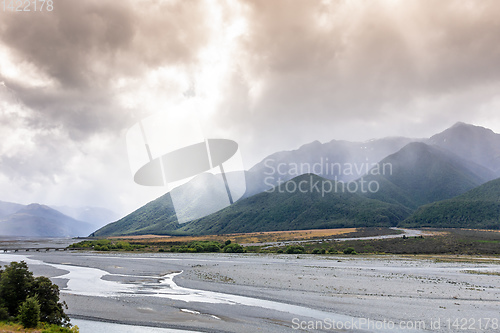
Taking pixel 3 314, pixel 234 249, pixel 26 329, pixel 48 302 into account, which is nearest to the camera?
pixel 26 329

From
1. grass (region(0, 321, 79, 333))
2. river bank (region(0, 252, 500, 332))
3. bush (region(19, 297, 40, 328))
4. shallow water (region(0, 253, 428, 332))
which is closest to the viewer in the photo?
grass (region(0, 321, 79, 333))

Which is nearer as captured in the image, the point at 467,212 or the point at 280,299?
the point at 280,299

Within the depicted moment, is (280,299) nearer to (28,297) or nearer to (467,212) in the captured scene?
(28,297)

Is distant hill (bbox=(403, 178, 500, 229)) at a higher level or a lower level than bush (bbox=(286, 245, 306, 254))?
higher

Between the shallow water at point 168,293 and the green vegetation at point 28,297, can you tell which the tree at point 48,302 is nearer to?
the green vegetation at point 28,297

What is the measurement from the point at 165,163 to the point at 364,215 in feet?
545

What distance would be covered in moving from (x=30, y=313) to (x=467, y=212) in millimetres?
194437

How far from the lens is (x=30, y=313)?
14.3 m

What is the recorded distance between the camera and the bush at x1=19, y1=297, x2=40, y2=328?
1416 cm

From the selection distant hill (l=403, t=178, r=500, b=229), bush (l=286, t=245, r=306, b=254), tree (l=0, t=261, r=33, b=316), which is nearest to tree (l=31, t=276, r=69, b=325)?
tree (l=0, t=261, r=33, b=316)

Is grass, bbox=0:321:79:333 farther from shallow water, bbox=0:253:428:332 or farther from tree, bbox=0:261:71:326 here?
shallow water, bbox=0:253:428:332

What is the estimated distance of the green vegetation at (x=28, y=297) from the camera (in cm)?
1477

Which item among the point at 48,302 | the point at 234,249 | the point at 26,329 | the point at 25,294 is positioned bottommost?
the point at 234,249

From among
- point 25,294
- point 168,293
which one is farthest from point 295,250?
point 25,294
